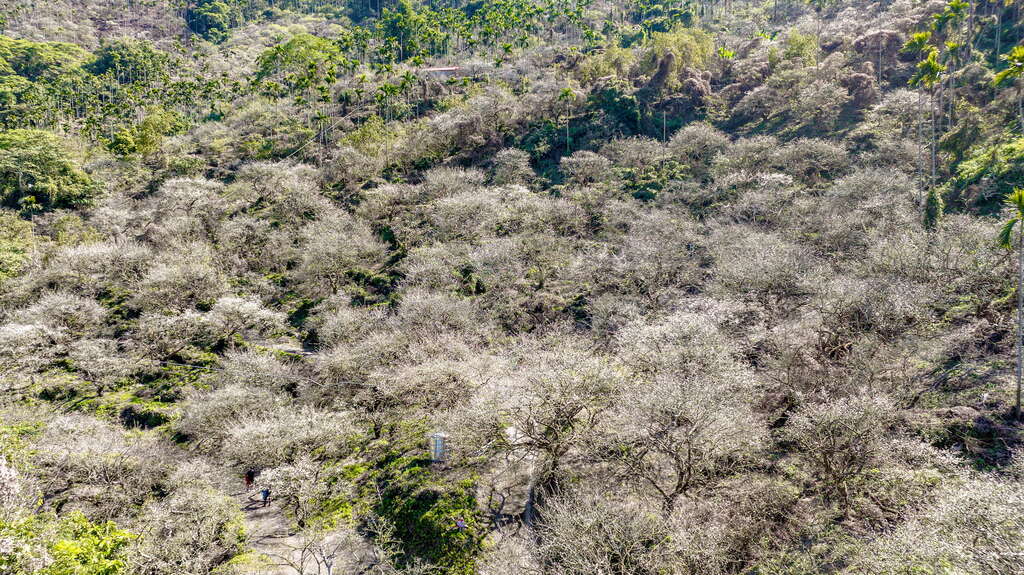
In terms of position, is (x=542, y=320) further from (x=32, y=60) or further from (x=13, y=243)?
(x=32, y=60)

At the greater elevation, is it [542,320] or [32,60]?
[32,60]

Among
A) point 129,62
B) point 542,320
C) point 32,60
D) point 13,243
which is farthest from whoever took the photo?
point 129,62

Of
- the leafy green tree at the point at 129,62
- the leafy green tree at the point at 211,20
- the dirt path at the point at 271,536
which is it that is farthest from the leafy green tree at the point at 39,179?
the leafy green tree at the point at 211,20

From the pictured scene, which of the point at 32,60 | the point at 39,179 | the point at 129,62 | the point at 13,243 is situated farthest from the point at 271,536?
the point at 32,60

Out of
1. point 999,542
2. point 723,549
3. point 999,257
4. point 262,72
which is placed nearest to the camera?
point 999,542

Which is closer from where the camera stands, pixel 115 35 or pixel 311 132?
pixel 311 132

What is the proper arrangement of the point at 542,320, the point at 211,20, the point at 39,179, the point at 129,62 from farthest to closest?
the point at 211,20 → the point at 129,62 → the point at 39,179 → the point at 542,320

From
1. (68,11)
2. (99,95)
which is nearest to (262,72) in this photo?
(99,95)

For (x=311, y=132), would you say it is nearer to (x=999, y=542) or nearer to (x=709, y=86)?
(x=709, y=86)

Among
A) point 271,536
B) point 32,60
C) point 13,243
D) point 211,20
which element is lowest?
point 271,536
